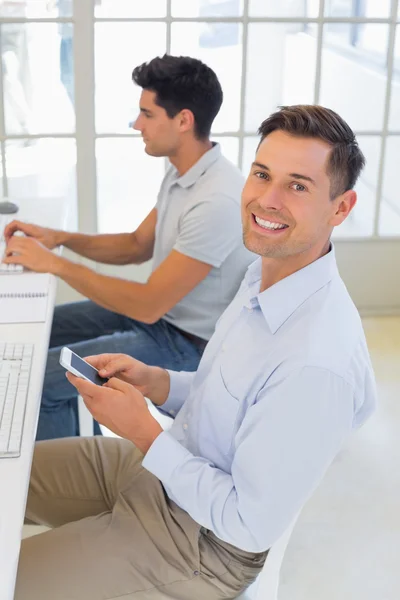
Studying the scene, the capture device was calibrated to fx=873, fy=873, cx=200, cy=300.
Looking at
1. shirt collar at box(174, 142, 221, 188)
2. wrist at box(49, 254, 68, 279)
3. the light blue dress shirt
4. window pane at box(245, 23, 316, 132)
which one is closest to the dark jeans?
wrist at box(49, 254, 68, 279)

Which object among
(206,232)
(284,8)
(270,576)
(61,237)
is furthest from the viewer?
(284,8)

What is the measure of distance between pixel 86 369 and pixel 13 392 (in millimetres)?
144

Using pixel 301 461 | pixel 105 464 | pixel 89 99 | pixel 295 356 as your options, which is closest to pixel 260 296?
pixel 295 356

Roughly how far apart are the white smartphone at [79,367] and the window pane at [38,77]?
1931mm

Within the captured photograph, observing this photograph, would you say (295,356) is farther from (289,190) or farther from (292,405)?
(289,190)

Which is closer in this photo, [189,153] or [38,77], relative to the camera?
[189,153]

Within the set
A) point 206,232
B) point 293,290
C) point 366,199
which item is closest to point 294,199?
point 293,290

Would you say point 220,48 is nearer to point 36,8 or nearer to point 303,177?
point 36,8

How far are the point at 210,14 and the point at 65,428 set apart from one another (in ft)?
5.73

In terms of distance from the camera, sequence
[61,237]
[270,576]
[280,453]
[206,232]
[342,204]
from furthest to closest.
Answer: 1. [61,237]
2. [206,232]
3. [342,204]
4. [270,576]
5. [280,453]

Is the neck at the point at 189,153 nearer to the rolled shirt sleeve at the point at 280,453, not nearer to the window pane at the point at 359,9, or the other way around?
the rolled shirt sleeve at the point at 280,453

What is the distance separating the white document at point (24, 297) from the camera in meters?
1.92

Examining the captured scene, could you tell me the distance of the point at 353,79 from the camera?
3.42 meters

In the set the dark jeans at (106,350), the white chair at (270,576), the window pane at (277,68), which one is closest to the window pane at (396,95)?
the window pane at (277,68)
